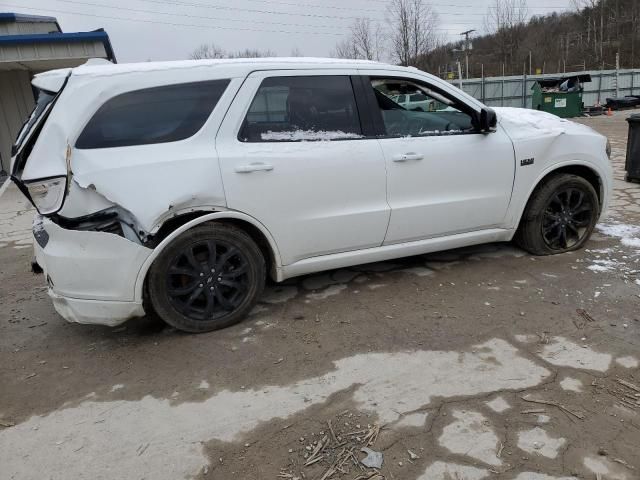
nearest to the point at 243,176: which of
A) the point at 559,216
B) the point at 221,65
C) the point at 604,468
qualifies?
the point at 221,65

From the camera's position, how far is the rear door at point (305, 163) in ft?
11.1

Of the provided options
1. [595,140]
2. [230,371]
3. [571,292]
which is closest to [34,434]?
[230,371]

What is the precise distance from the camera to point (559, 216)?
179 inches

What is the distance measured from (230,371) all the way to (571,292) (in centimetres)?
266

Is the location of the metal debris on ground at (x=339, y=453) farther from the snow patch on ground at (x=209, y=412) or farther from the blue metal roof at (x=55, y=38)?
the blue metal roof at (x=55, y=38)

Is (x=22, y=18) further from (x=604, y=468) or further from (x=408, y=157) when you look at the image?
(x=604, y=468)

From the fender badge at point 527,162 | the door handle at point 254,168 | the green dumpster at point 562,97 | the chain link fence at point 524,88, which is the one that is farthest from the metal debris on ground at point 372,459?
the chain link fence at point 524,88

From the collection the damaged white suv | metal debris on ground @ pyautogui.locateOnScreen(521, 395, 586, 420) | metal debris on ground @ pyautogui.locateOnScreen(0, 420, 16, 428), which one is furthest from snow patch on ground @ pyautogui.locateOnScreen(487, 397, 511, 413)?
metal debris on ground @ pyautogui.locateOnScreen(0, 420, 16, 428)

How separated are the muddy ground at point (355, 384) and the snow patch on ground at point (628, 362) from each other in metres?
0.01

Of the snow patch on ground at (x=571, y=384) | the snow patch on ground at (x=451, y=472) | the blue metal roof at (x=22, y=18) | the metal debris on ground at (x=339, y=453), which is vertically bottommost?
the snow patch on ground at (x=571, y=384)

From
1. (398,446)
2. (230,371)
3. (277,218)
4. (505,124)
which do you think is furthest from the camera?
(505,124)

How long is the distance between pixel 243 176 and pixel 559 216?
9.76 ft

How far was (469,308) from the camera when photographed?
3.68 meters

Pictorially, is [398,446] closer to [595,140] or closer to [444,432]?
[444,432]
